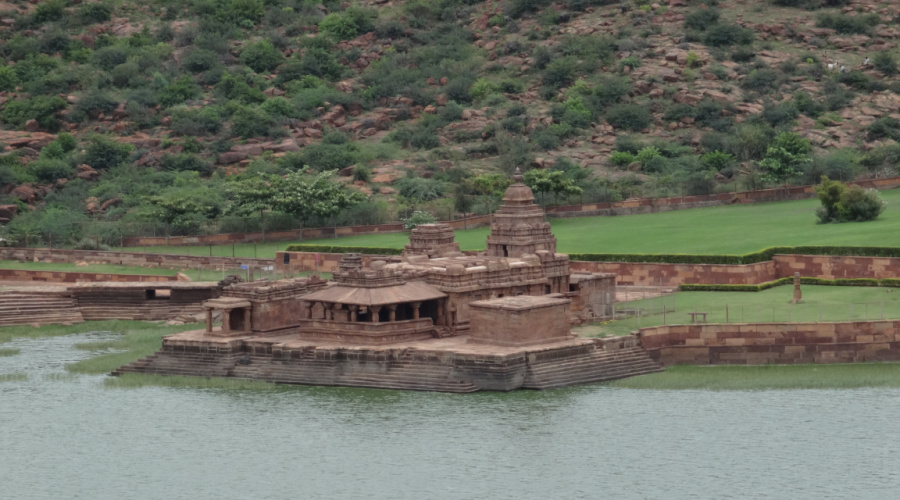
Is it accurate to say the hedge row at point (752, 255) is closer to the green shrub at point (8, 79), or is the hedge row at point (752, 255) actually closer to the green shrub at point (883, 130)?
the green shrub at point (883, 130)

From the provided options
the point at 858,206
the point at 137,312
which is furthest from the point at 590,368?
the point at 858,206

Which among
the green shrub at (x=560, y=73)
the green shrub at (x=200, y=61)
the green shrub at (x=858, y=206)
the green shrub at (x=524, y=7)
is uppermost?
the green shrub at (x=524, y=7)

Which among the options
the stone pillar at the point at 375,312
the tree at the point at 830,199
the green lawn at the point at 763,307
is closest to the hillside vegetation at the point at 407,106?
the tree at the point at 830,199

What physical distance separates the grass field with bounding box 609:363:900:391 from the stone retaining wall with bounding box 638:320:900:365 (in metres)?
0.43

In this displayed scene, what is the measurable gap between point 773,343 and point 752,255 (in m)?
13.0

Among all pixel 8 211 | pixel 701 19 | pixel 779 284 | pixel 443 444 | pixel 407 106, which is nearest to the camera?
pixel 443 444

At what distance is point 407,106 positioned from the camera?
135 m

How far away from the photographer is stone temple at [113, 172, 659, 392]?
7212cm

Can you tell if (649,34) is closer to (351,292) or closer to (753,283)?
(753,283)

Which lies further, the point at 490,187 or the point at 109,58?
the point at 109,58

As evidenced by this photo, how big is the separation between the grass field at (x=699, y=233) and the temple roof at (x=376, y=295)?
66.6 ft

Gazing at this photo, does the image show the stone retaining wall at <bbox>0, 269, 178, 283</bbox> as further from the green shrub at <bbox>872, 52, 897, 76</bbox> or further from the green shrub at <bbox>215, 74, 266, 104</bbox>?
the green shrub at <bbox>872, 52, 897, 76</bbox>

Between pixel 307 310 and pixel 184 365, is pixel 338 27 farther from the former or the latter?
pixel 184 365

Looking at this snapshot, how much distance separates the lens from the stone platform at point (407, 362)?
2810 inches
